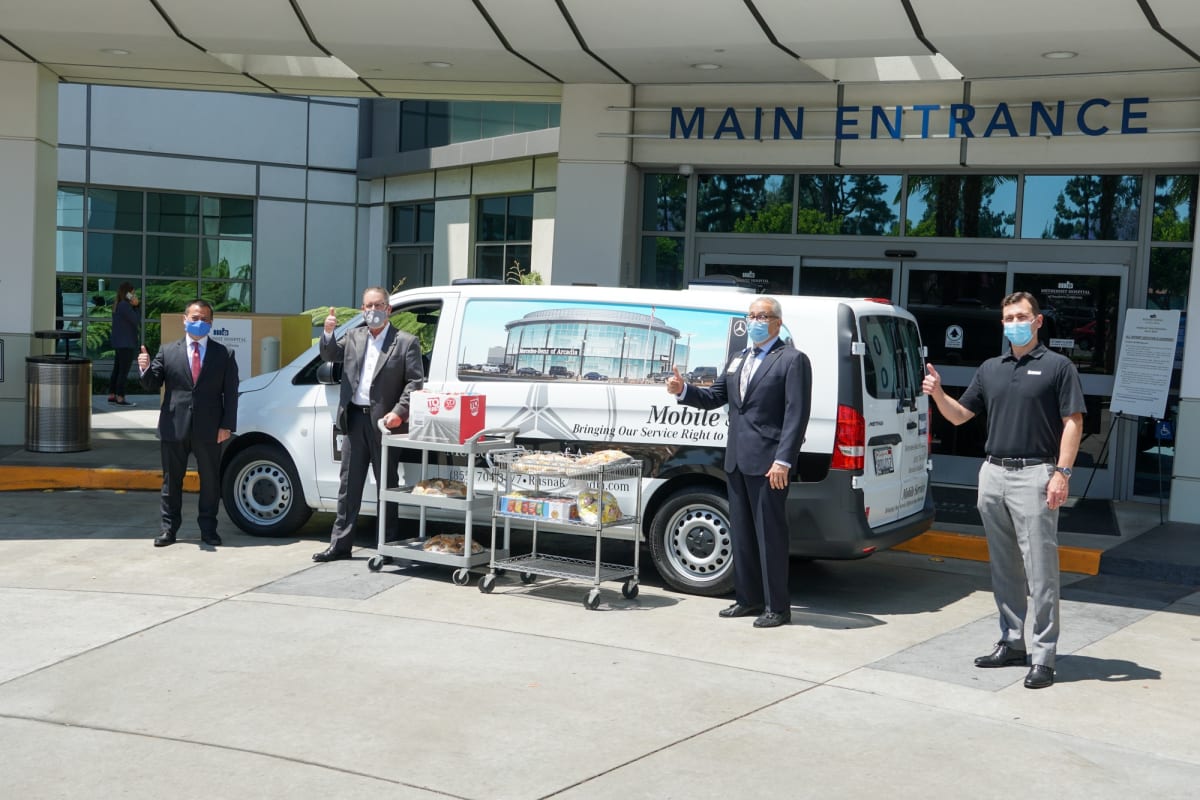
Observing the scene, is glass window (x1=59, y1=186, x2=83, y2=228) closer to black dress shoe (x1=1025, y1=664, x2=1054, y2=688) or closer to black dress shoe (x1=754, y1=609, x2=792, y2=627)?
black dress shoe (x1=754, y1=609, x2=792, y2=627)

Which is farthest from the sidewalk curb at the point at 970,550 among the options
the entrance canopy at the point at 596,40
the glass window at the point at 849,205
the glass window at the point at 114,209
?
the glass window at the point at 114,209

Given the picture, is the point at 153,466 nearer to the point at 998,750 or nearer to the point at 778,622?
the point at 778,622

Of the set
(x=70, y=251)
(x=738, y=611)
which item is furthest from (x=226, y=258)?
(x=738, y=611)

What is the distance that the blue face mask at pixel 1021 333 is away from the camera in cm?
655

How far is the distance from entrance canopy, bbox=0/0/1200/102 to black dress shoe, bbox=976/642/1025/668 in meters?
5.16

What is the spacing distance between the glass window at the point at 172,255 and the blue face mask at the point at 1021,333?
1949cm

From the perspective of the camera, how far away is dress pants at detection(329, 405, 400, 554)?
29.2 ft

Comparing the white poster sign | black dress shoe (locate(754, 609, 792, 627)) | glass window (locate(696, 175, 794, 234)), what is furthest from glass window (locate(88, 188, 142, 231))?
black dress shoe (locate(754, 609, 792, 627))

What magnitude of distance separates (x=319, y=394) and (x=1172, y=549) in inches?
268

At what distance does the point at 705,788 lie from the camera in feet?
15.9

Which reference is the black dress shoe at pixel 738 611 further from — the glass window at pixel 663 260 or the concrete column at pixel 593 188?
the glass window at pixel 663 260

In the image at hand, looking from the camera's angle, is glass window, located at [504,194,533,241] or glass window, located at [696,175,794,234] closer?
glass window, located at [696,175,794,234]

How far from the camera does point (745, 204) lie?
1387cm

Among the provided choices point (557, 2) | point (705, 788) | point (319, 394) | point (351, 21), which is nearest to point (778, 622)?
point (705, 788)
